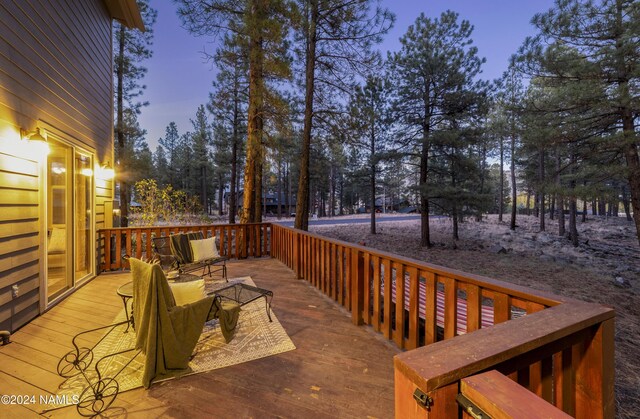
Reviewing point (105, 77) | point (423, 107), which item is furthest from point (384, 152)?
point (105, 77)

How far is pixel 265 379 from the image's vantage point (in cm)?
205

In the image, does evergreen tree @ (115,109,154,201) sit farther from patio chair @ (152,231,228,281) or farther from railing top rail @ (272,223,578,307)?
railing top rail @ (272,223,578,307)

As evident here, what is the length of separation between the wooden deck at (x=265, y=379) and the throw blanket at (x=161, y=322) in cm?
14

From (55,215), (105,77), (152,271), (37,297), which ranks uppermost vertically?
(105,77)

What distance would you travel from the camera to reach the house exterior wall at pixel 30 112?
8.88ft

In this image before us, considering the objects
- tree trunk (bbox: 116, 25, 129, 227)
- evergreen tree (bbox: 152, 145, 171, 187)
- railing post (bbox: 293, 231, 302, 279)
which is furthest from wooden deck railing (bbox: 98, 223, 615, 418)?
evergreen tree (bbox: 152, 145, 171, 187)

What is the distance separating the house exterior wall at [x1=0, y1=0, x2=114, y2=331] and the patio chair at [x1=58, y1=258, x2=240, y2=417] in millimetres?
1304

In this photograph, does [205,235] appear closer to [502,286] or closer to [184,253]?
[184,253]

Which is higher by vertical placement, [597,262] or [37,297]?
[37,297]

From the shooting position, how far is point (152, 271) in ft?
6.39

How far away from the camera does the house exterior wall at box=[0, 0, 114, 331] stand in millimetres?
2707

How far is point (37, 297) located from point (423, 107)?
11.0 meters

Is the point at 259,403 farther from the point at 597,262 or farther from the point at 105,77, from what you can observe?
the point at 597,262

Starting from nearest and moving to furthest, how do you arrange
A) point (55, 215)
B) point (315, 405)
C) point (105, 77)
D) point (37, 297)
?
1. point (315, 405)
2. point (37, 297)
3. point (55, 215)
4. point (105, 77)
